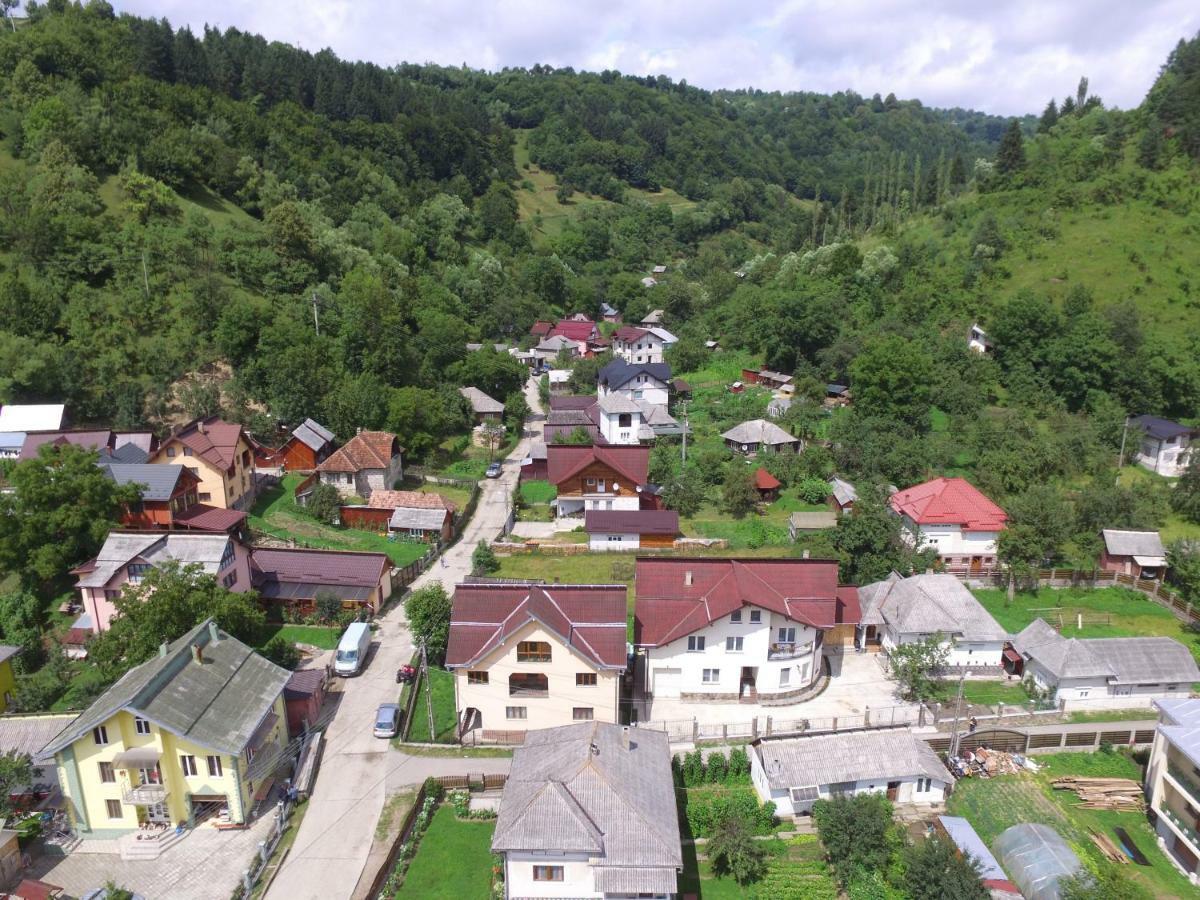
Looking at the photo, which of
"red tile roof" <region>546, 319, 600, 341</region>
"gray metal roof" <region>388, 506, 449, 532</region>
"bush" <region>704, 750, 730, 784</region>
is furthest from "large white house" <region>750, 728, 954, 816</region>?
"red tile roof" <region>546, 319, 600, 341</region>

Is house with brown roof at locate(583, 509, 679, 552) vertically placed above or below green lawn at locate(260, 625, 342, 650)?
above

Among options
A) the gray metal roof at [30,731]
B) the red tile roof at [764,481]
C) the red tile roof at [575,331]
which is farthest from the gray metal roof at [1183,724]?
the red tile roof at [575,331]

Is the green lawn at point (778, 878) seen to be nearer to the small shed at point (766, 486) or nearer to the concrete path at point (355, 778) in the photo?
the concrete path at point (355, 778)

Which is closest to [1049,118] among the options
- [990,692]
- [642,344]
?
[642,344]

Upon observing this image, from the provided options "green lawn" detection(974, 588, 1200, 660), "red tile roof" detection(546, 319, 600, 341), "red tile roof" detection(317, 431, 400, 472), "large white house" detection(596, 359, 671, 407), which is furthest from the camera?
"red tile roof" detection(546, 319, 600, 341)

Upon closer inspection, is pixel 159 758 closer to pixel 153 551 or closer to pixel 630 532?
pixel 153 551

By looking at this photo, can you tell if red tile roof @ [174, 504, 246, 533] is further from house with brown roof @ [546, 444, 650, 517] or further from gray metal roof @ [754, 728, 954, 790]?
gray metal roof @ [754, 728, 954, 790]

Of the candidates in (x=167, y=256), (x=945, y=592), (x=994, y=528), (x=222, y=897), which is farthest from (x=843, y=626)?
(x=167, y=256)
